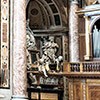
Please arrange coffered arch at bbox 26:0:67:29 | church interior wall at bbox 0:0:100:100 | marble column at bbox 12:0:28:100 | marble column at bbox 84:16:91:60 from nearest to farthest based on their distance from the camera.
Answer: marble column at bbox 12:0:28:100, church interior wall at bbox 0:0:100:100, marble column at bbox 84:16:91:60, coffered arch at bbox 26:0:67:29

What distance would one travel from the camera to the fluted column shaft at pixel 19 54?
510 inches

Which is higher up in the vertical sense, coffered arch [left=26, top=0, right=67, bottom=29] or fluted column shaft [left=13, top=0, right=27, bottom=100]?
coffered arch [left=26, top=0, right=67, bottom=29]

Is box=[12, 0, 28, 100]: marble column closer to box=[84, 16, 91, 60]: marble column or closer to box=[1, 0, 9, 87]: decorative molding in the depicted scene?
box=[1, 0, 9, 87]: decorative molding

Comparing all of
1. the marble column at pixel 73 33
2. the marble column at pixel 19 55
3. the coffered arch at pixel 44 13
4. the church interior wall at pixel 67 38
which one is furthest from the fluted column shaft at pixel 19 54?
the coffered arch at pixel 44 13

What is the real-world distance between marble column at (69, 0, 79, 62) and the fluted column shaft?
14.2ft

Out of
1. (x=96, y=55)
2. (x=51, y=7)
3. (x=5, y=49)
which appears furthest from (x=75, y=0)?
(x=5, y=49)

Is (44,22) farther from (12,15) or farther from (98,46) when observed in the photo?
(12,15)

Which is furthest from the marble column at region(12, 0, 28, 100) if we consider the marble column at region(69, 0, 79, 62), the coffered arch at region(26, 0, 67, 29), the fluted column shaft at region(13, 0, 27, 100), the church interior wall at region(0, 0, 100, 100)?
the coffered arch at region(26, 0, 67, 29)

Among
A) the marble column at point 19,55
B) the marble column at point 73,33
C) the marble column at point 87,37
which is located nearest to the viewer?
the marble column at point 19,55

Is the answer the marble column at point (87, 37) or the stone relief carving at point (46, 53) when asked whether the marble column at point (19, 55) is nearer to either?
the stone relief carving at point (46, 53)

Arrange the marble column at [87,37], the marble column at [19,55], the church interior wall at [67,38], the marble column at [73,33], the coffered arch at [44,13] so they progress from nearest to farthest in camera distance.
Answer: the marble column at [19,55], the church interior wall at [67,38], the marble column at [87,37], the marble column at [73,33], the coffered arch at [44,13]

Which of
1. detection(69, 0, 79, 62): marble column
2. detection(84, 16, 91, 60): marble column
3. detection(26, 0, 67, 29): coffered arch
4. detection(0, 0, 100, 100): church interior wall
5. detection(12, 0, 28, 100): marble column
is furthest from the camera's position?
detection(26, 0, 67, 29): coffered arch

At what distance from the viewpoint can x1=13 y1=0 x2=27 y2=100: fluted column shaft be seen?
12953 mm

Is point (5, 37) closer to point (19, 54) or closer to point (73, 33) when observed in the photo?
point (19, 54)
